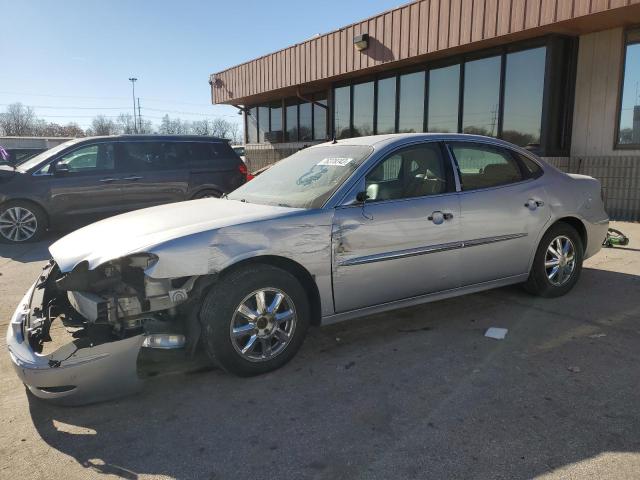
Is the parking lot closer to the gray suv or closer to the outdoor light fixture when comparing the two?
the gray suv

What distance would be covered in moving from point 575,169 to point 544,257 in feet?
19.0

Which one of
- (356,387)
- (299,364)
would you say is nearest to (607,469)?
(356,387)

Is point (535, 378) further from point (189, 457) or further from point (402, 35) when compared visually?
point (402, 35)

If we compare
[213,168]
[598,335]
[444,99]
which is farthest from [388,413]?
[444,99]

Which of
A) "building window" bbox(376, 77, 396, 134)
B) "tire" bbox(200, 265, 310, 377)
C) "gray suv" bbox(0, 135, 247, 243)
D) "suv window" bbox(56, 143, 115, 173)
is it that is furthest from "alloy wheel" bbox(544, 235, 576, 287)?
A: "building window" bbox(376, 77, 396, 134)

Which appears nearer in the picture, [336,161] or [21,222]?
[336,161]

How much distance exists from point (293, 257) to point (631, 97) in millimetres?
8311

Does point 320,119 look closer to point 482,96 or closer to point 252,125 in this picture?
point 252,125

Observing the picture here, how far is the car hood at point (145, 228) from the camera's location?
3109 millimetres

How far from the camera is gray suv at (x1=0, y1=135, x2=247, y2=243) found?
7.99m

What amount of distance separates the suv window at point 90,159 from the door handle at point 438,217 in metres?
6.34

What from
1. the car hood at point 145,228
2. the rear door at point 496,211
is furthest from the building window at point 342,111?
the car hood at point 145,228

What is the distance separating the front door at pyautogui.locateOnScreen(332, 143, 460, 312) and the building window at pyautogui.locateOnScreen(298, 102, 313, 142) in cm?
1280

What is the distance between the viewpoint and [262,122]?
1945 cm
